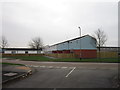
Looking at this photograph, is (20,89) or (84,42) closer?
(20,89)

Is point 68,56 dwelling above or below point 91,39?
below

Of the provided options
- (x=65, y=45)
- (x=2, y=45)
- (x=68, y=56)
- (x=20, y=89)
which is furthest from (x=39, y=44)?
(x=20, y=89)

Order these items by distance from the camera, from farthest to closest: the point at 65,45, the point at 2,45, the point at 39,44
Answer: the point at 39,44 → the point at 2,45 → the point at 65,45

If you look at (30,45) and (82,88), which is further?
(30,45)

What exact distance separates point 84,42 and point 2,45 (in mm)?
46149

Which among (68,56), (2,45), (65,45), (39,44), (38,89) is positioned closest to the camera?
(38,89)

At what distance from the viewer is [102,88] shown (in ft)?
23.6

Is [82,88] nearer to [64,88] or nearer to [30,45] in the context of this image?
[64,88]

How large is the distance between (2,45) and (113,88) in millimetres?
70294

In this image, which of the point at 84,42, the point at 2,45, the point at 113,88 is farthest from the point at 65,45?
the point at 113,88

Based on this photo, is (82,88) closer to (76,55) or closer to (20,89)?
(20,89)

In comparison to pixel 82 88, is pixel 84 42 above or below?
above

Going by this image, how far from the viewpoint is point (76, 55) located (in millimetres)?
40188

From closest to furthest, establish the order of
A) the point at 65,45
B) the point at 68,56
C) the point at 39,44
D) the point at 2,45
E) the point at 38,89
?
the point at 38,89
the point at 68,56
the point at 65,45
the point at 2,45
the point at 39,44
